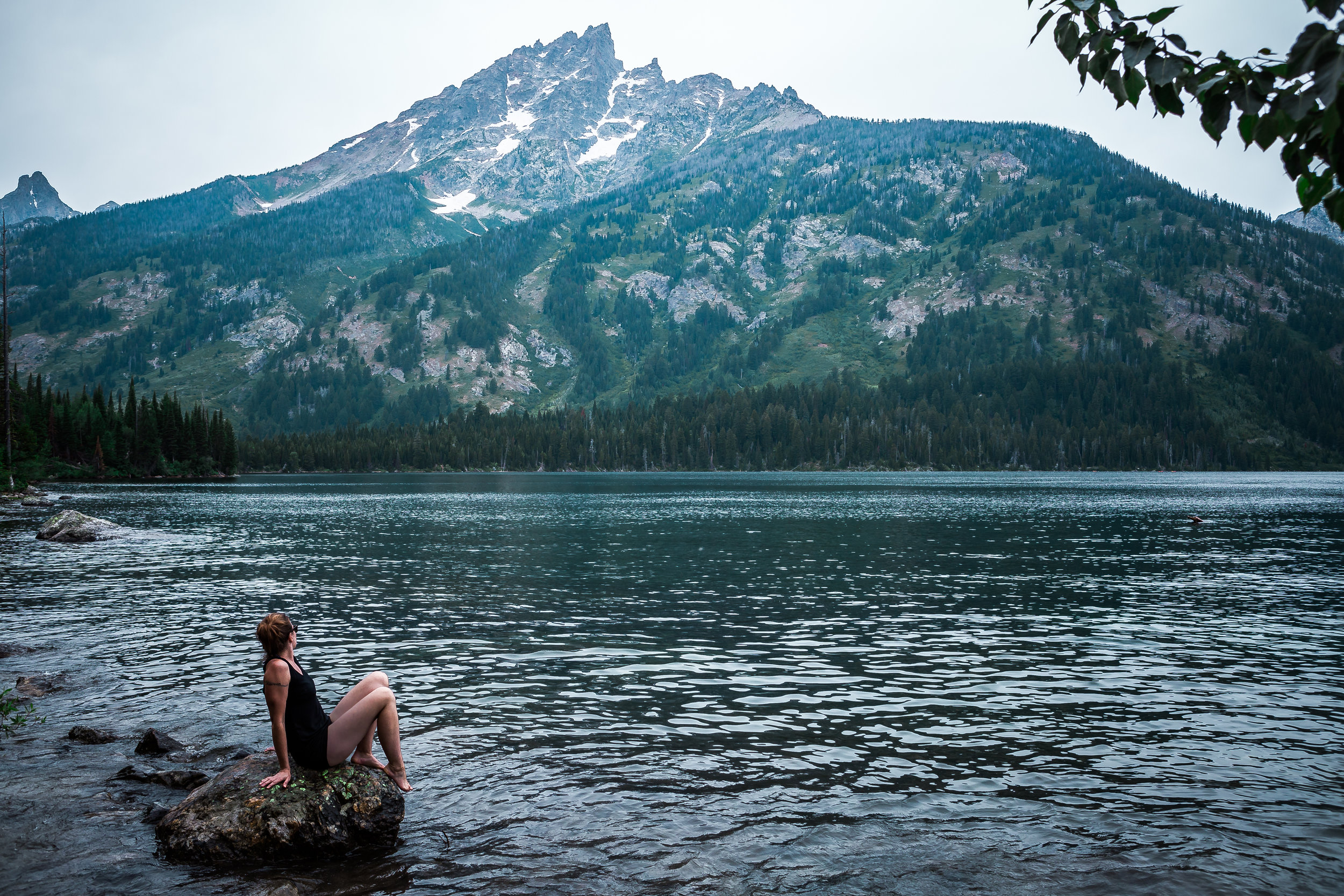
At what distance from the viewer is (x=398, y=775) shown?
1578 cm

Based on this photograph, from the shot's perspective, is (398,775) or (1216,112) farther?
(398,775)

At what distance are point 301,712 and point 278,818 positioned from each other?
1.76m

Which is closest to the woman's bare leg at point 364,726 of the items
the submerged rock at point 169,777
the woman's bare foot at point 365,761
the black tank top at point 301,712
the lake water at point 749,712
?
the woman's bare foot at point 365,761

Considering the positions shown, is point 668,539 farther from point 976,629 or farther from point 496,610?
point 976,629

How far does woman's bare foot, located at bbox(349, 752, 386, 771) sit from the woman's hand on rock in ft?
4.15

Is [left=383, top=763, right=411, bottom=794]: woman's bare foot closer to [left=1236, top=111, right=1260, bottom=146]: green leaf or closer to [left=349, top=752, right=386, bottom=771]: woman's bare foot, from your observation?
[left=349, top=752, right=386, bottom=771]: woman's bare foot

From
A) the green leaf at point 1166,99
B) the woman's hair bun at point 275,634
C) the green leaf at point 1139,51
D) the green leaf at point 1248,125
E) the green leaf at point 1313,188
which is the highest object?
the green leaf at point 1139,51

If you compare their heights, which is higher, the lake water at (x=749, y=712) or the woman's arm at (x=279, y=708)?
the woman's arm at (x=279, y=708)

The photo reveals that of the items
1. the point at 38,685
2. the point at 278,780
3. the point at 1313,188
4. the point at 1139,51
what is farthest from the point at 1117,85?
the point at 38,685

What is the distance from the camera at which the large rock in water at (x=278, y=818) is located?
13672mm

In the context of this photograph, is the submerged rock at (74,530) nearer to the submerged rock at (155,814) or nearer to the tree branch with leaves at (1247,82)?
the submerged rock at (155,814)

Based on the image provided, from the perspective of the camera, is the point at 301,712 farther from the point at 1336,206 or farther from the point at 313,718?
the point at 1336,206

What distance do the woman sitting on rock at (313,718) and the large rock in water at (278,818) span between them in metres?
0.36

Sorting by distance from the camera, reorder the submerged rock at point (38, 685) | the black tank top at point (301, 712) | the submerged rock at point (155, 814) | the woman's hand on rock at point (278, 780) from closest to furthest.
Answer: the woman's hand on rock at point (278, 780) < the black tank top at point (301, 712) < the submerged rock at point (155, 814) < the submerged rock at point (38, 685)
